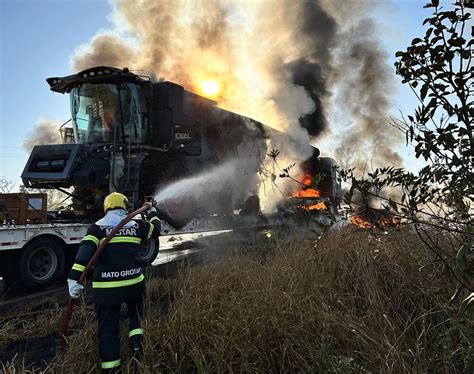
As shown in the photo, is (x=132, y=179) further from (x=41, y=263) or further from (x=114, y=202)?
(x=114, y=202)

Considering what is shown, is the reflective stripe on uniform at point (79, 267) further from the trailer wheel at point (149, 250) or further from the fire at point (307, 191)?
the trailer wheel at point (149, 250)

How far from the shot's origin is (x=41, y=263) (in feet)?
23.1

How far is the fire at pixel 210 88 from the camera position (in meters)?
14.5

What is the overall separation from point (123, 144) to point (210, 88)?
6.78m

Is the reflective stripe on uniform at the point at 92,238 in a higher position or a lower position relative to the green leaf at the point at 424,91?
lower

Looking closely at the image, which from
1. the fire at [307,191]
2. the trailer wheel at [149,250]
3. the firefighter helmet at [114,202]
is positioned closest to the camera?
the fire at [307,191]

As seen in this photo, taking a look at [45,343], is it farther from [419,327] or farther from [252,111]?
[252,111]

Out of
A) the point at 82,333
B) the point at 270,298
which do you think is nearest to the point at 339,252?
the point at 270,298

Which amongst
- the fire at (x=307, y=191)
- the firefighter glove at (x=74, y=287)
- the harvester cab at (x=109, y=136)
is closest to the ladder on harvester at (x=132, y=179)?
the harvester cab at (x=109, y=136)

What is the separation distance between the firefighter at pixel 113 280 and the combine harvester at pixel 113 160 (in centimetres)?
368

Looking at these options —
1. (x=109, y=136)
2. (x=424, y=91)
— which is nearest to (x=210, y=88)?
(x=109, y=136)

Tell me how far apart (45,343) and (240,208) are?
27.7 feet

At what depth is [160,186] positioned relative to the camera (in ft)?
31.3

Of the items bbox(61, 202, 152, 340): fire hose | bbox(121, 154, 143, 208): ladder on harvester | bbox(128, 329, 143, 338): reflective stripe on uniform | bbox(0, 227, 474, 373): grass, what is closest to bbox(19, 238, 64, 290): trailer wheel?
bbox(121, 154, 143, 208): ladder on harvester
